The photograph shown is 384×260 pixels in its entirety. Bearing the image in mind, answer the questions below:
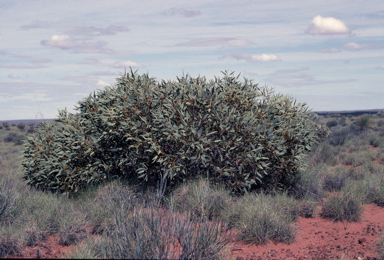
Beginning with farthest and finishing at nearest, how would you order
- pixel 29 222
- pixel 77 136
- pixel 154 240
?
pixel 77 136 → pixel 29 222 → pixel 154 240

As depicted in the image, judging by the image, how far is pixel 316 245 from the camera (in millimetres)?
6398

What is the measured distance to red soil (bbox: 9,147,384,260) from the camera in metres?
5.69

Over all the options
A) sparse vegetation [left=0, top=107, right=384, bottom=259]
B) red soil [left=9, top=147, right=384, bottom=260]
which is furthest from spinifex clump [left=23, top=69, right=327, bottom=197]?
red soil [left=9, top=147, right=384, bottom=260]

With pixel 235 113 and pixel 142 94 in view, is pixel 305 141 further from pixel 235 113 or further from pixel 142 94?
pixel 142 94

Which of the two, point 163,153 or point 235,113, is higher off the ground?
point 235,113

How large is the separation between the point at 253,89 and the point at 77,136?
4593mm

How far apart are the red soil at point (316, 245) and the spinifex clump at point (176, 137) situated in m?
1.53

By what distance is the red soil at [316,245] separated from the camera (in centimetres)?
569

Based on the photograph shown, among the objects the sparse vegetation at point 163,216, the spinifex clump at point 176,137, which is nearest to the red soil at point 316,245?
the sparse vegetation at point 163,216

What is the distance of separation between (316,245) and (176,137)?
355 cm

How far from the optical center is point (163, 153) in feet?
23.3

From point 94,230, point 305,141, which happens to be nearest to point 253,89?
point 305,141

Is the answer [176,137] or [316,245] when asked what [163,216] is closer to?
[176,137]

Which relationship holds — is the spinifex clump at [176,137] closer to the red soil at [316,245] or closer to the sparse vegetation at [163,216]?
the sparse vegetation at [163,216]
